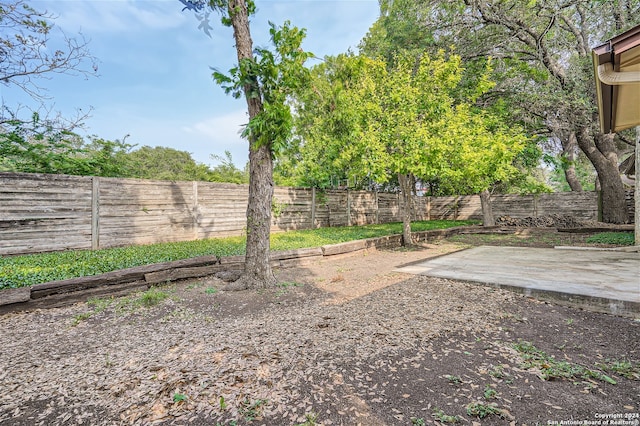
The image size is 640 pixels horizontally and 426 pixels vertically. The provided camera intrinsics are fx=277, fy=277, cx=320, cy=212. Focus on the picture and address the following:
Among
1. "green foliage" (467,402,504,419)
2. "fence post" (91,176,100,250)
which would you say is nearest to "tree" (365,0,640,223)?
"green foliage" (467,402,504,419)

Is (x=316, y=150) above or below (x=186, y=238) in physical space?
above

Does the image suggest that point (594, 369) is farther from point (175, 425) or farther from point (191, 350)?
point (191, 350)

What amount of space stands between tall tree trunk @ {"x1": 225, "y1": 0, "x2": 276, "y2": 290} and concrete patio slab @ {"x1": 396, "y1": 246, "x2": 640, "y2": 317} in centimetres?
260

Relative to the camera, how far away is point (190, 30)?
4570 millimetres

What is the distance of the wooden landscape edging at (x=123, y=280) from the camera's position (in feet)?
10.4

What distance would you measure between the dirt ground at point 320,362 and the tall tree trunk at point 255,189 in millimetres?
588

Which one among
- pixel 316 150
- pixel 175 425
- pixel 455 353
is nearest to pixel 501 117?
pixel 316 150

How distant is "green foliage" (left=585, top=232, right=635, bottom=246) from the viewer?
7371mm

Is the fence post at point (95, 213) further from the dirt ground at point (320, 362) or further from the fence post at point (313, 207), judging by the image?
the fence post at point (313, 207)

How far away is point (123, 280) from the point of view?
384 centimetres

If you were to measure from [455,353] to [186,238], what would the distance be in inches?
262

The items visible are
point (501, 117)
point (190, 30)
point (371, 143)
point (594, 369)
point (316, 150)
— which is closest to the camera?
point (594, 369)

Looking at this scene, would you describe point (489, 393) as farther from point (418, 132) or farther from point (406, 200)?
point (406, 200)

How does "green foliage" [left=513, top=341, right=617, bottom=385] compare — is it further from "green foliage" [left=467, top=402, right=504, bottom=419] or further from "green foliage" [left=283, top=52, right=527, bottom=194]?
"green foliage" [left=283, top=52, right=527, bottom=194]
